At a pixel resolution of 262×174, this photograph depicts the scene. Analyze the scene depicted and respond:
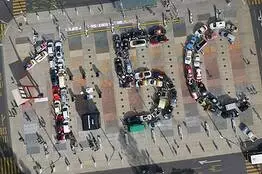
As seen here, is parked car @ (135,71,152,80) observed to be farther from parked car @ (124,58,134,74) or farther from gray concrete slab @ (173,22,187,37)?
gray concrete slab @ (173,22,187,37)

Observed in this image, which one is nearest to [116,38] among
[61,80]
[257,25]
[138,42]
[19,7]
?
[138,42]

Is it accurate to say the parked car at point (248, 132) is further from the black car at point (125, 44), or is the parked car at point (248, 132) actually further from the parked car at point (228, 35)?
the black car at point (125, 44)

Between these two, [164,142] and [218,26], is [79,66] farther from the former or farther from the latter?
[218,26]

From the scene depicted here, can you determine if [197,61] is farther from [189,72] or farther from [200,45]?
[200,45]

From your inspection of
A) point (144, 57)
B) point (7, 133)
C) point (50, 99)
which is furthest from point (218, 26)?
point (7, 133)

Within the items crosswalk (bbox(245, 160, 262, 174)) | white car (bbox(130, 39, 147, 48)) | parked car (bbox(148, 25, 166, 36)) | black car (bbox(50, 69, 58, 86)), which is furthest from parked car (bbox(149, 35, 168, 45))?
crosswalk (bbox(245, 160, 262, 174))
